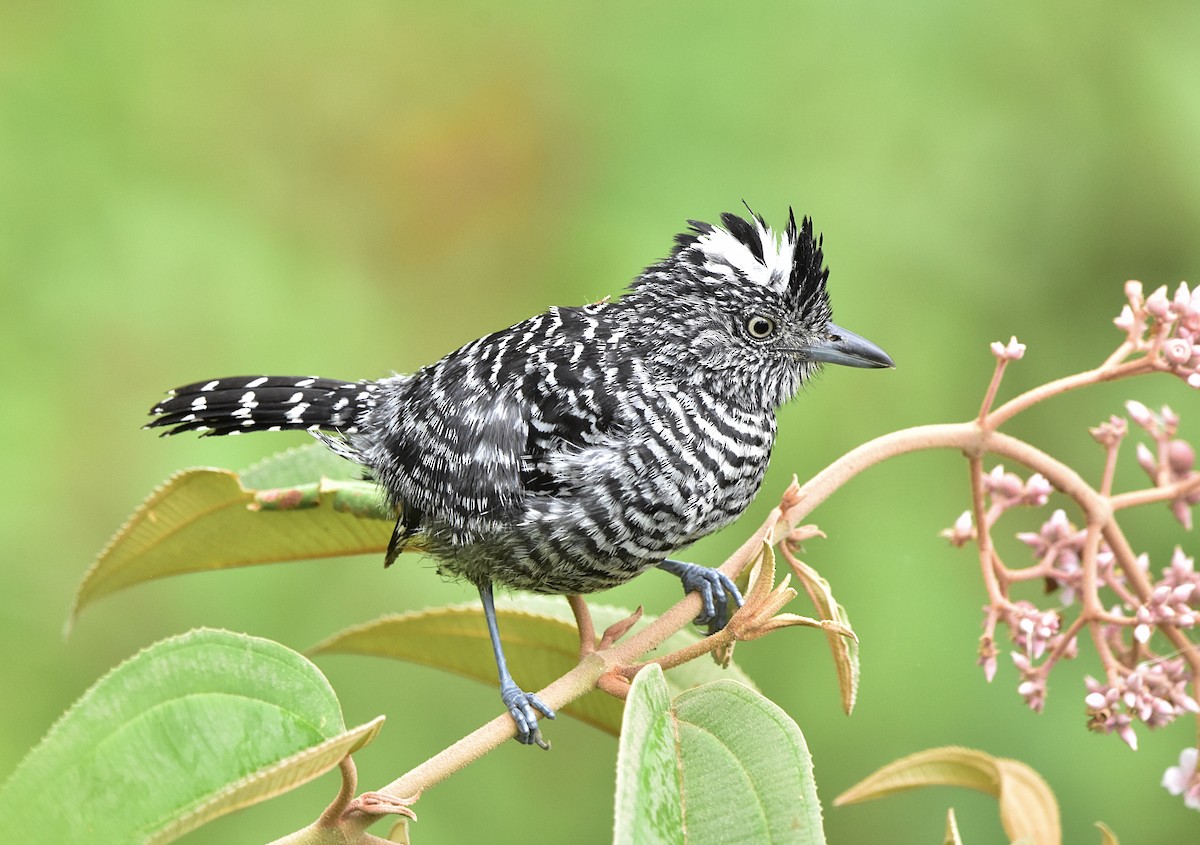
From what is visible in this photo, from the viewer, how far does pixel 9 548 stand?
356cm

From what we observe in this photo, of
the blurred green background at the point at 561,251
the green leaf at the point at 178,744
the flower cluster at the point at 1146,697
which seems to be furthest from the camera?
the blurred green background at the point at 561,251

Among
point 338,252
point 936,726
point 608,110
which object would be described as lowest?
point 936,726

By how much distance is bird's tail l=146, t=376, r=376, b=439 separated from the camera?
314 cm

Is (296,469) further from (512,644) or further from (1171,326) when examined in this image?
(1171,326)

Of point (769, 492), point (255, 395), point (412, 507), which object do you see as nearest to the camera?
point (412, 507)

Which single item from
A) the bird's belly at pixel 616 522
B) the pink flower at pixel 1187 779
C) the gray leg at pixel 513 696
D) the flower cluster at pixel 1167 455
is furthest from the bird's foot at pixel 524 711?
the flower cluster at pixel 1167 455

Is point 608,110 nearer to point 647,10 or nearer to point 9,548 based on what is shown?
point 647,10

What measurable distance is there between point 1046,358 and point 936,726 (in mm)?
1143

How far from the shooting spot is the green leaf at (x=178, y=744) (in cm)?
Result: 151

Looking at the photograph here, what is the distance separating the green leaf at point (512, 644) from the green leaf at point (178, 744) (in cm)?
62

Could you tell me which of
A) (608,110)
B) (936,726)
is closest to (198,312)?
(608,110)

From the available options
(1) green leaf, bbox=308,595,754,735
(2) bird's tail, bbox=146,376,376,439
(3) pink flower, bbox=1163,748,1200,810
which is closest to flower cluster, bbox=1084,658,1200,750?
(3) pink flower, bbox=1163,748,1200,810

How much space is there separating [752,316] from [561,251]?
4.43 ft

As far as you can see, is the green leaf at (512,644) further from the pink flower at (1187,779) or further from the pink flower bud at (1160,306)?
the pink flower bud at (1160,306)
